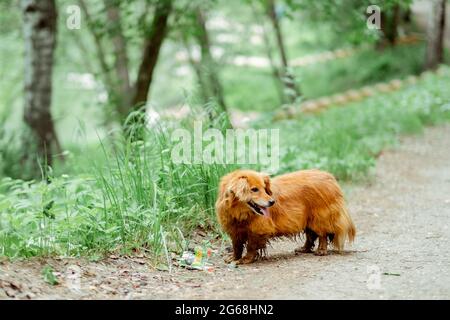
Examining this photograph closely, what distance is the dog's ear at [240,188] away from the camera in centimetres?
552

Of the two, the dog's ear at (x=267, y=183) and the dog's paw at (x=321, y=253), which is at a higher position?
the dog's ear at (x=267, y=183)

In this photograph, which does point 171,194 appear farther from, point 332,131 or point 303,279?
point 332,131

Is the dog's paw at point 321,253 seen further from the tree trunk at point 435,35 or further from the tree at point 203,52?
the tree trunk at point 435,35

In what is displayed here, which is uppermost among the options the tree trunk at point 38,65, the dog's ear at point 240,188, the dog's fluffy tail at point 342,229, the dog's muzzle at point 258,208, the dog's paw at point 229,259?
the tree trunk at point 38,65

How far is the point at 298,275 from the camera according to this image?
5.41 metres

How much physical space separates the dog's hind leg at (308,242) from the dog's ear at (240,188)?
3.00 feet

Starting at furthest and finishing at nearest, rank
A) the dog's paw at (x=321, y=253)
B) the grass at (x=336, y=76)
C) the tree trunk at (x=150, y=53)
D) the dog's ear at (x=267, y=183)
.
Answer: the grass at (x=336, y=76)
the tree trunk at (x=150, y=53)
the dog's paw at (x=321, y=253)
the dog's ear at (x=267, y=183)

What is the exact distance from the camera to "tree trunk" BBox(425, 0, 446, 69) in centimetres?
1778

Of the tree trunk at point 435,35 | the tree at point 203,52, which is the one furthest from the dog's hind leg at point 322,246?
the tree trunk at point 435,35

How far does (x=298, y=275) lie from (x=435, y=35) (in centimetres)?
1494

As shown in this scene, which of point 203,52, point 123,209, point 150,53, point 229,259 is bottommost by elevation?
point 229,259

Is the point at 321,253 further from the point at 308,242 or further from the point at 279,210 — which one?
the point at 279,210

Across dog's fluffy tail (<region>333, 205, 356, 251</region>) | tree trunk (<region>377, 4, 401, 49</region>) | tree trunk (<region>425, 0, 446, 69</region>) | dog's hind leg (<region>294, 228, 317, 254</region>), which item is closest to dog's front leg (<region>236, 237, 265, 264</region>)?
dog's hind leg (<region>294, 228, 317, 254</region>)

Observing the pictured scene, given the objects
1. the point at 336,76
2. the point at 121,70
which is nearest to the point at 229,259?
the point at 121,70
